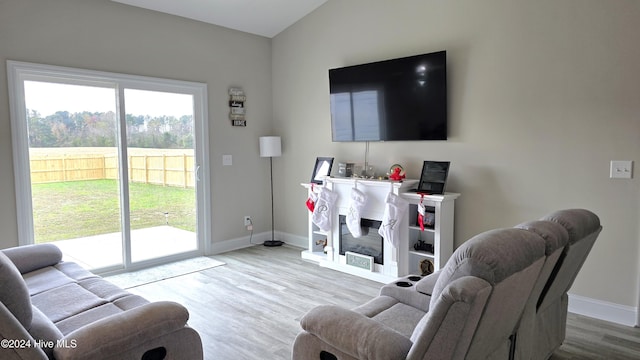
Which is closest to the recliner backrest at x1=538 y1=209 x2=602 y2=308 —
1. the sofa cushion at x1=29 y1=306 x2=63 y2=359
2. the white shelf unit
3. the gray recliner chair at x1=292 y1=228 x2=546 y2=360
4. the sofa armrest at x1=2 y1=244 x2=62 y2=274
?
the gray recliner chair at x1=292 y1=228 x2=546 y2=360

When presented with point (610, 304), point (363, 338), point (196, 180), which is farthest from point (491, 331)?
point (196, 180)

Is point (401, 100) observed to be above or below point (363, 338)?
above

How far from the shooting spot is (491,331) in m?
1.75

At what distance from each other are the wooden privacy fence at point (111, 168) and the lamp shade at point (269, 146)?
0.94 m

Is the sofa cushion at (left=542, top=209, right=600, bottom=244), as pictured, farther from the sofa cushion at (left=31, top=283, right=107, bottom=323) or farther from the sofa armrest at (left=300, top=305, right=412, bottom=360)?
the sofa cushion at (left=31, top=283, right=107, bottom=323)

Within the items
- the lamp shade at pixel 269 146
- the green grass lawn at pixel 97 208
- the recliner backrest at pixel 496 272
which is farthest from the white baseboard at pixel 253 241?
the recliner backrest at pixel 496 272

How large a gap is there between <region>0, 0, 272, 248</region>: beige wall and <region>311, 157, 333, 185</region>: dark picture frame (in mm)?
1029

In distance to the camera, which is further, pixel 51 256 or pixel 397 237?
pixel 397 237

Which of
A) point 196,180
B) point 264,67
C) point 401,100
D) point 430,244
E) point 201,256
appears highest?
point 264,67

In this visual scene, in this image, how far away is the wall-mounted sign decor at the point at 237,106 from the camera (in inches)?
209

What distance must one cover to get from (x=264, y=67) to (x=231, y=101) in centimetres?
75

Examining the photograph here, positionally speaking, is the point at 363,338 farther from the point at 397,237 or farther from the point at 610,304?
the point at 610,304

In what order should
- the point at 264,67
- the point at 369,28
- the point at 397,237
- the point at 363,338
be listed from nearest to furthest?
the point at 363,338
the point at 397,237
the point at 369,28
the point at 264,67

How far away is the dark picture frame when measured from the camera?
4.92 meters
